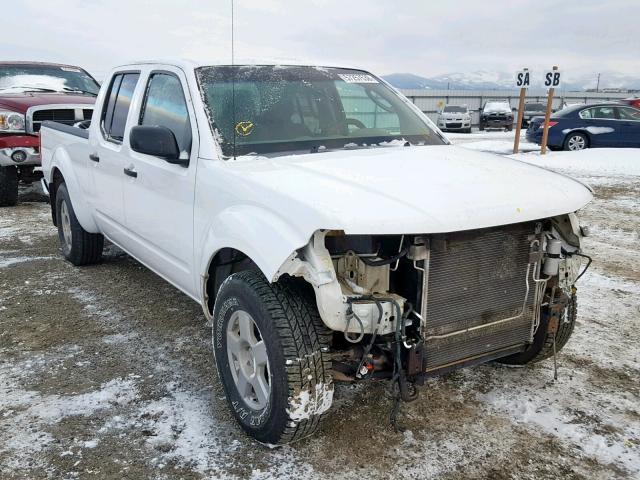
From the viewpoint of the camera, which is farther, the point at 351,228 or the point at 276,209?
the point at 276,209

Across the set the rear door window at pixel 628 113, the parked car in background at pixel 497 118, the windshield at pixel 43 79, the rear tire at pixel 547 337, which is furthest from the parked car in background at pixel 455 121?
the rear tire at pixel 547 337

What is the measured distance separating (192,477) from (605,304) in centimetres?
366

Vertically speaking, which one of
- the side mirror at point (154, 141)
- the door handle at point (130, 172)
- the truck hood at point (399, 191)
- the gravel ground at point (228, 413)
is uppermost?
the side mirror at point (154, 141)

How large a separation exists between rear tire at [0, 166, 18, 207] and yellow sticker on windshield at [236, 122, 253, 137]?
633cm

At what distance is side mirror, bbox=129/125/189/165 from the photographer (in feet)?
10.7

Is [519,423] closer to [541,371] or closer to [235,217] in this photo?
[541,371]

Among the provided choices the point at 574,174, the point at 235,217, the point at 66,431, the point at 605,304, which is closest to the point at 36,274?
the point at 66,431

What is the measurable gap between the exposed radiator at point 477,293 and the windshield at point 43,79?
870cm

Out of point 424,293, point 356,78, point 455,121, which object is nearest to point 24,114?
point 356,78

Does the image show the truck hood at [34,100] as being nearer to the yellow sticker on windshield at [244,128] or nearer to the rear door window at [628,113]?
the yellow sticker on windshield at [244,128]

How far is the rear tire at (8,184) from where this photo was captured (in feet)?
27.8

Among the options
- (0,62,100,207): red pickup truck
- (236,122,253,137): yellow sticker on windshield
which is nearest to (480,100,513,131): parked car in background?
(0,62,100,207): red pickup truck

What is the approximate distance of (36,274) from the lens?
564cm

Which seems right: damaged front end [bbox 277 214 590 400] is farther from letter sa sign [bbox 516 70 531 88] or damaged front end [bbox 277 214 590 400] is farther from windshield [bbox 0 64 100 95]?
letter sa sign [bbox 516 70 531 88]
